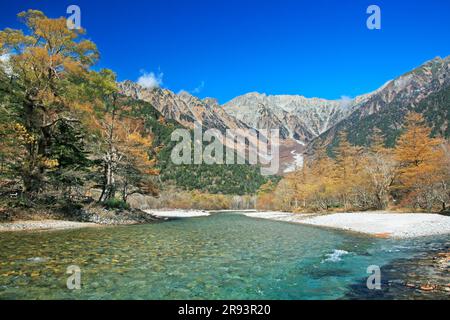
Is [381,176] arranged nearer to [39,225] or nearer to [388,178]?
[388,178]

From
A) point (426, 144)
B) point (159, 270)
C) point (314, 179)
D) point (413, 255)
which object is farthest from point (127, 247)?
point (314, 179)

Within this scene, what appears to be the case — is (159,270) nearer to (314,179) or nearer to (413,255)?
(413,255)

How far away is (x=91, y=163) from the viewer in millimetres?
37219

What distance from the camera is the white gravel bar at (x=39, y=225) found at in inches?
921

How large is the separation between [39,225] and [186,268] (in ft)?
60.0

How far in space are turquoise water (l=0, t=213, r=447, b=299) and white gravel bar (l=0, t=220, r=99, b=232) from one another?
438 cm

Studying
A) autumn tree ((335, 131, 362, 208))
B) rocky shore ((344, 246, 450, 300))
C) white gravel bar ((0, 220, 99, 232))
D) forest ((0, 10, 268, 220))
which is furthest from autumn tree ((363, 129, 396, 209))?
white gravel bar ((0, 220, 99, 232))

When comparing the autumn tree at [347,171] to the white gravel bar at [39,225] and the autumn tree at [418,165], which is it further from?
the white gravel bar at [39,225]

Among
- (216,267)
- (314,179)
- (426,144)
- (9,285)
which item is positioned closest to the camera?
(9,285)

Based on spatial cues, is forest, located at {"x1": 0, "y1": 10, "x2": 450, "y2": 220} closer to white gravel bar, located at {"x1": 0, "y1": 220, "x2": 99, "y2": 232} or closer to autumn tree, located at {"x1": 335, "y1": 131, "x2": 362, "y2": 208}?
autumn tree, located at {"x1": 335, "y1": 131, "x2": 362, "y2": 208}

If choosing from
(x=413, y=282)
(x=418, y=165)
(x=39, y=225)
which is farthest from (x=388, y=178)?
(x=39, y=225)

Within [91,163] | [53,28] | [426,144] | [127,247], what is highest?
[53,28]
